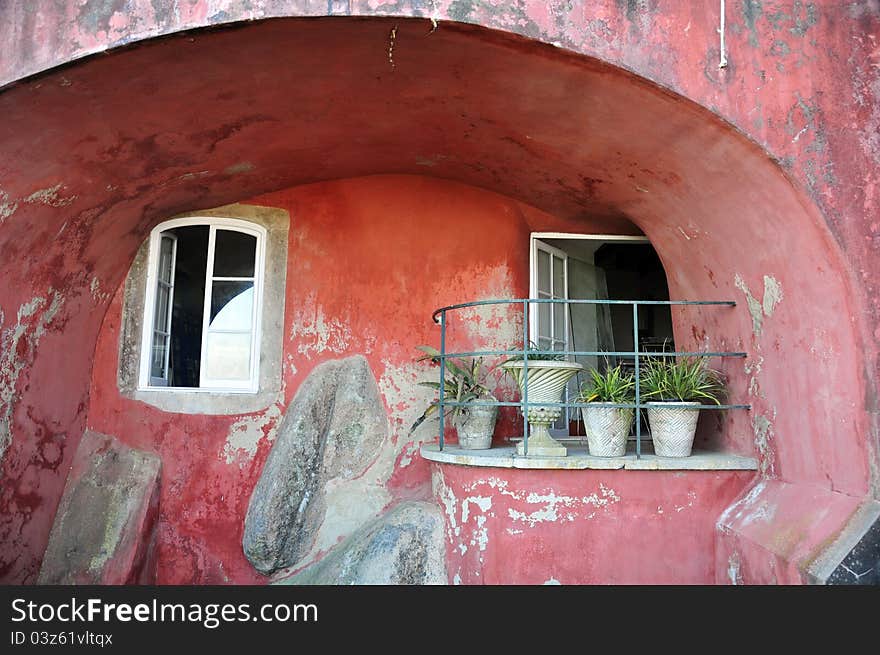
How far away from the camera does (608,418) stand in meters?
4.57

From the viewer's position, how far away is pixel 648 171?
459 centimetres

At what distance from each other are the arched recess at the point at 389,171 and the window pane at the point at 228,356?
850mm

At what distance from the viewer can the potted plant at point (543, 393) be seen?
4613 mm

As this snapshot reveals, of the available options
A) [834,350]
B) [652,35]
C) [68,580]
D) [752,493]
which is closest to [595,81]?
[652,35]

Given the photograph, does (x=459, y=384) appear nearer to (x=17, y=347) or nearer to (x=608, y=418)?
(x=608, y=418)

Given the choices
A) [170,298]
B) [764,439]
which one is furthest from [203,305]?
[764,439]

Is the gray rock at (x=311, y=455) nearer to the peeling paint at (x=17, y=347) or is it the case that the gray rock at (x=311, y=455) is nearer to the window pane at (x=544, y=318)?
the window pane at (x=544, y=318)

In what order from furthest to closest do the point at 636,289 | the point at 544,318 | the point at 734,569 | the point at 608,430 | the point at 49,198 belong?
the point at 636,289, the point at 544,318, the point at 608,430, the point at 49,198, the point at 734,569

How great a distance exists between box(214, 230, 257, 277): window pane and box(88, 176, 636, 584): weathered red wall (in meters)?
0.36

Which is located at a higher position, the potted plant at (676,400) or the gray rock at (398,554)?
the potted plant at (676,400)

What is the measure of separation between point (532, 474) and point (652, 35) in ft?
8.21

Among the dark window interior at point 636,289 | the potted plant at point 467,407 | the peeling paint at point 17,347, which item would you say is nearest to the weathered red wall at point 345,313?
the potted plant at point 467,407

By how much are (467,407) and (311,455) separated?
3.96 feet

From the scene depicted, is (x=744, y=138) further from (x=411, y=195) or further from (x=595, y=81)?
(x=411, y=195)
